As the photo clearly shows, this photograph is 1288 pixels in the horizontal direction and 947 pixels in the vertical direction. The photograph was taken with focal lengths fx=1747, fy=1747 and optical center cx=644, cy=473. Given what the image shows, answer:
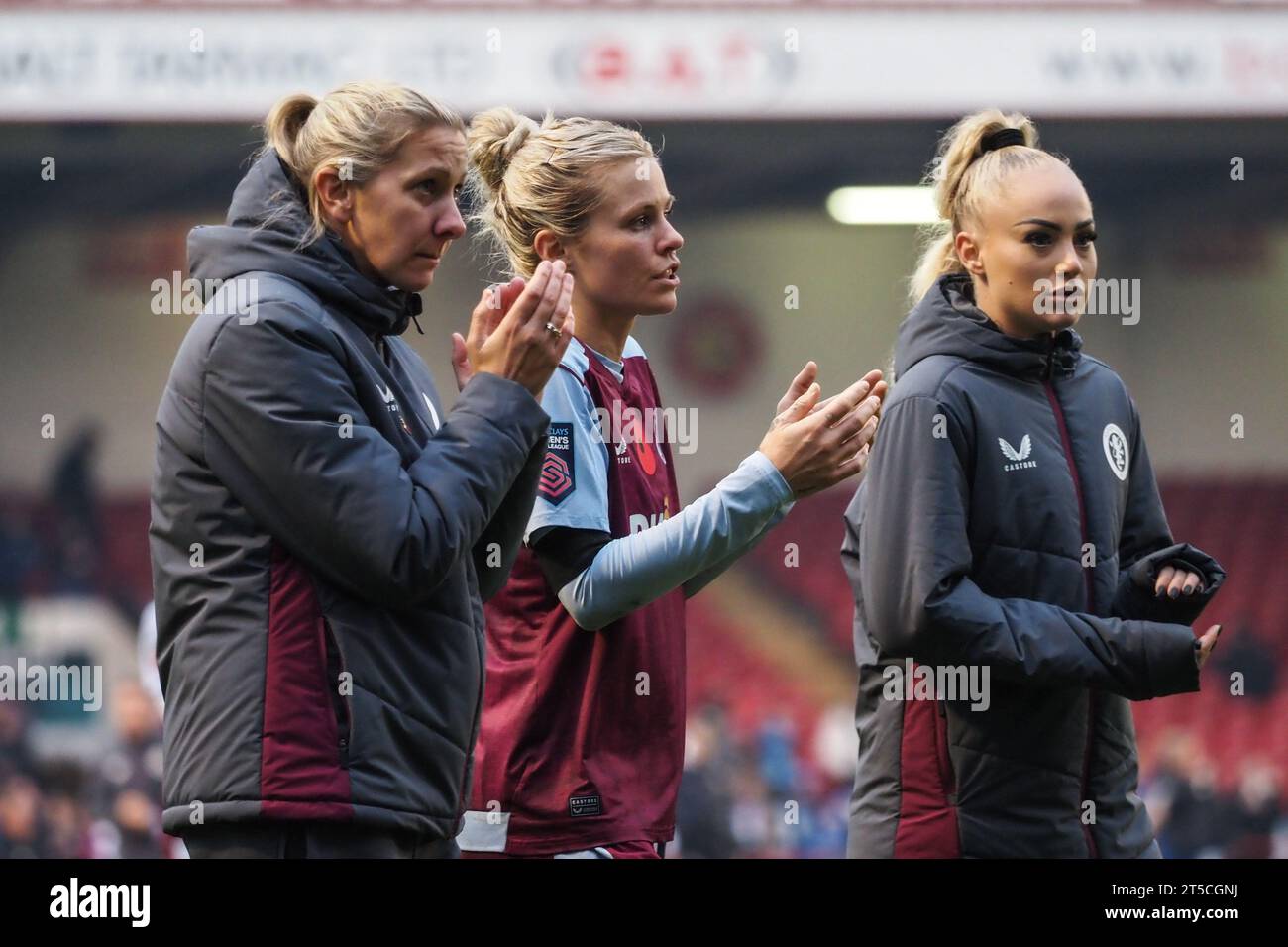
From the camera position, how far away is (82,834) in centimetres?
940

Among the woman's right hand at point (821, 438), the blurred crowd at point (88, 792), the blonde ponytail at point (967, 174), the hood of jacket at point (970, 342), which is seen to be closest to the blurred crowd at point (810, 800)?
the blurred crowd at point (88, 792)

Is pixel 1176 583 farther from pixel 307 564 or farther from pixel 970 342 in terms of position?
pixel 307 564

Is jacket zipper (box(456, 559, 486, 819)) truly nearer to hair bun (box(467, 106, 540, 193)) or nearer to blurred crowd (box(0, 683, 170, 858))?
hair bun (box(467, 106, 540, 193))

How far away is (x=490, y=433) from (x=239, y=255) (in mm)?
391

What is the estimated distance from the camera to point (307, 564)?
2059mm

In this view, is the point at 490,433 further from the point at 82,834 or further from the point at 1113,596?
the point at 82,834

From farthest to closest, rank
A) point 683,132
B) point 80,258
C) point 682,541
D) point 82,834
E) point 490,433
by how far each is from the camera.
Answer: point 80,258, point 683,132, point 82,834, point 682,541, point 490,433

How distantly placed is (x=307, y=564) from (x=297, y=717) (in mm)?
183

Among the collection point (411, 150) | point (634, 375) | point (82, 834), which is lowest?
point (82, 834)

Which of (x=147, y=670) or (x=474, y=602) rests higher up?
(x=147, y=670)

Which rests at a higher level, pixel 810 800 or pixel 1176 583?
pixel 1176 583

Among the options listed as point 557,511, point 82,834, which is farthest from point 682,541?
point 82,834

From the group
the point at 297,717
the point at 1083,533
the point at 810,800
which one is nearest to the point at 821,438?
the point at 1083,533

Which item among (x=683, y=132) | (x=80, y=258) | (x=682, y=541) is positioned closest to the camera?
(x=682, y=541)
